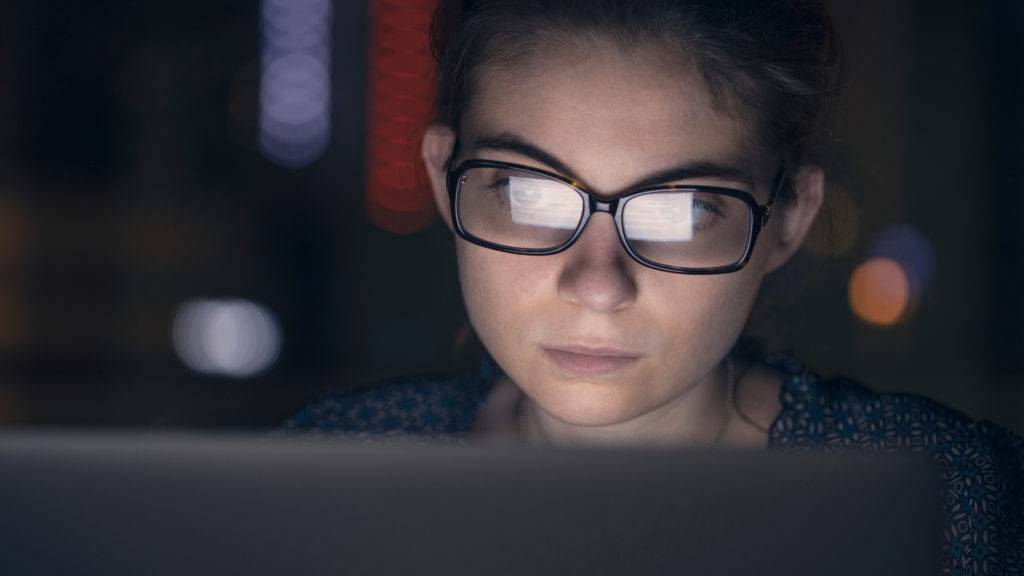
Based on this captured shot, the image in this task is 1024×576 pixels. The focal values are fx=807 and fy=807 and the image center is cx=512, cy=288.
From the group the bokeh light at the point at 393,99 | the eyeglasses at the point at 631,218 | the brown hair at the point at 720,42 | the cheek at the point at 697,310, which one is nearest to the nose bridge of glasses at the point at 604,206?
the eyeglasses at the point at 631,218

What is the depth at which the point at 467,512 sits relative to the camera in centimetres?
49

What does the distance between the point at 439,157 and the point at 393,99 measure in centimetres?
422

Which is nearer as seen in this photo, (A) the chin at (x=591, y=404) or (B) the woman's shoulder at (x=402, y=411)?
(A) the chin at (x=591, y=404)

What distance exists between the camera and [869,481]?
0.49 metres

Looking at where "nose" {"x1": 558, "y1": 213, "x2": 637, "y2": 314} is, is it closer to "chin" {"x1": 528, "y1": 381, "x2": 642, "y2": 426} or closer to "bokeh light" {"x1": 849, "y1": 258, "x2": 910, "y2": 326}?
"chin" {"x1": 528, "y1": 381, "x2": 642, "y2": 426}

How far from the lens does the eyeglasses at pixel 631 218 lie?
96 centimetres

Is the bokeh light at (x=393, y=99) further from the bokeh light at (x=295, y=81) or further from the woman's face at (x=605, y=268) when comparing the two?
the woman's face at (x=605, y=268)

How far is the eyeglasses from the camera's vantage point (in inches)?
37.7

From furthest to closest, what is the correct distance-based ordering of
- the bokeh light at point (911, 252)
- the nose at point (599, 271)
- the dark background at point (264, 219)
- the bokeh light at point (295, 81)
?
the bokeh light at point (295, 81), the dark background at point (264, 219), the bokeh light at point (911, 252), the nose at point (599, 271)

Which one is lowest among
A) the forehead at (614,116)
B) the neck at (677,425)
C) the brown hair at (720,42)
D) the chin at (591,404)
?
the neck at (677,425)

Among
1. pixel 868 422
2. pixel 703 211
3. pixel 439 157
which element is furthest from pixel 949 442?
pixel 439 157

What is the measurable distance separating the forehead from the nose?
0.06 m

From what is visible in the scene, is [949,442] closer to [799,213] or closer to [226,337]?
[799,213]

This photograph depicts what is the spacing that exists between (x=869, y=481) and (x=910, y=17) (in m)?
5.25
